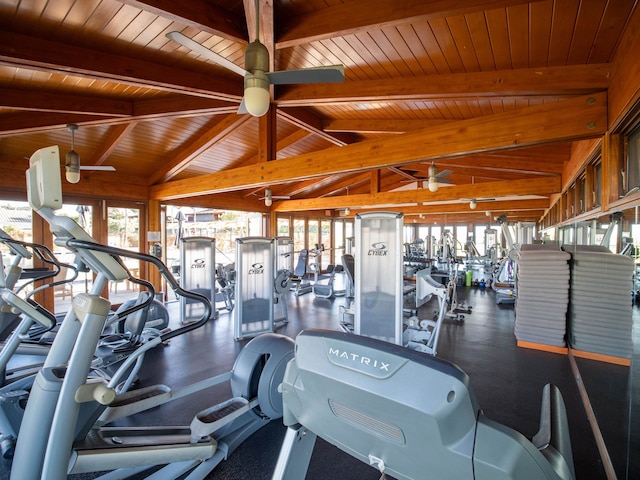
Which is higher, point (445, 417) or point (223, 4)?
point (223, 4)

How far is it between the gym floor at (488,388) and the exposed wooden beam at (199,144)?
3.11m

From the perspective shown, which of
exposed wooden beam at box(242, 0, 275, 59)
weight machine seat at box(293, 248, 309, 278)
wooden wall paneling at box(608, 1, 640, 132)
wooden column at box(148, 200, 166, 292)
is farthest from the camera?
weight machine seat at box(293, 248, 309, 278)

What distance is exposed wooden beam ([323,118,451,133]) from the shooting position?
15.4 ft

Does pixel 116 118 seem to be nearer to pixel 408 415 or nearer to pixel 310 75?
pixel 310 75

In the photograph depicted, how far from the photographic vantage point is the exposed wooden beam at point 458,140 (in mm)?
2701

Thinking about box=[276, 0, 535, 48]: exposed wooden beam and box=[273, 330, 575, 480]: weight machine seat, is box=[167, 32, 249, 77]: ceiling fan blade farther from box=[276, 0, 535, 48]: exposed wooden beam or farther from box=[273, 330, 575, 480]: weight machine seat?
box=[273, 330, 575, 480]: weight machine seat

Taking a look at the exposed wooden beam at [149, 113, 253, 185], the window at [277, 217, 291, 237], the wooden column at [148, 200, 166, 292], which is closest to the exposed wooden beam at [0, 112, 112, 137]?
the exposed wooden beam at [149, 113, 253, 185]

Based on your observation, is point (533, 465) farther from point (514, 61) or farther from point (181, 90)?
point (181, 90)

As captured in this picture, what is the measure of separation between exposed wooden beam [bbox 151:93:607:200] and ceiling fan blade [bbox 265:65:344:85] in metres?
1.77

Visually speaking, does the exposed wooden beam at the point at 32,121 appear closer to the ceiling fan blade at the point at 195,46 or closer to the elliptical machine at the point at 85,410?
the ceiling fan blade at the point at 195,46

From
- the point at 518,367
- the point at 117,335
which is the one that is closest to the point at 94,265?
the point at 117,335

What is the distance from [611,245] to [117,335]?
4948 millimetres

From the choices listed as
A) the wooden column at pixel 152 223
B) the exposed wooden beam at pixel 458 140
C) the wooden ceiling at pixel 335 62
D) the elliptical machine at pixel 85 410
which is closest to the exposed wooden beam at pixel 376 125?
the wooden ceiling at pixel 335 62

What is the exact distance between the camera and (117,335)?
11.5 feet
